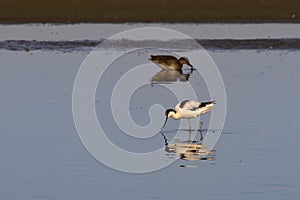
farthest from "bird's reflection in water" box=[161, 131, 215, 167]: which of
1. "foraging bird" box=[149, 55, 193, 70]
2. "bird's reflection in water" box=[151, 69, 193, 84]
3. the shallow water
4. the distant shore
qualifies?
the distant shore

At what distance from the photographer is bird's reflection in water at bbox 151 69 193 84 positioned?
61.2 feet

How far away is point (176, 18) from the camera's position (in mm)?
27312

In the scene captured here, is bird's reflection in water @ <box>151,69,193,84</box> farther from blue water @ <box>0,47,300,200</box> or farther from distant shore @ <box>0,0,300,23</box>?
distant shore @ <box>0,0,300,23</box>

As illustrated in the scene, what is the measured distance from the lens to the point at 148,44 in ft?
77.0

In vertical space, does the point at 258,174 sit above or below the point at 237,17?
below

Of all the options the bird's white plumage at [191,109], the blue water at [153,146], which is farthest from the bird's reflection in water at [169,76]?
the bird's white plumage at [191,109]

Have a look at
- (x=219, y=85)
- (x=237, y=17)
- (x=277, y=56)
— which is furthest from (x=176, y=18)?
(x=219, y=85)

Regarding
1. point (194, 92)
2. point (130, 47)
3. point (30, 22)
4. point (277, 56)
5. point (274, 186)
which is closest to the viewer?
point (274, 186)

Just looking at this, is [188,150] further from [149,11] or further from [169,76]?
[149,11]

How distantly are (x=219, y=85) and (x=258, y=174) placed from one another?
21.1ft

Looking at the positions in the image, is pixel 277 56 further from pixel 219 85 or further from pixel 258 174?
pixel 258 174

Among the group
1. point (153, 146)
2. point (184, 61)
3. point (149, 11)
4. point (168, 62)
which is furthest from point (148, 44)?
point (153, 146)

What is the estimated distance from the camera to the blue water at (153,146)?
10.0 m

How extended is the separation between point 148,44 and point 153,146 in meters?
11.2
